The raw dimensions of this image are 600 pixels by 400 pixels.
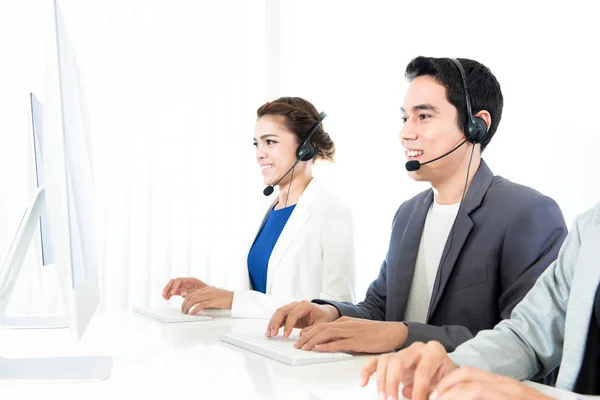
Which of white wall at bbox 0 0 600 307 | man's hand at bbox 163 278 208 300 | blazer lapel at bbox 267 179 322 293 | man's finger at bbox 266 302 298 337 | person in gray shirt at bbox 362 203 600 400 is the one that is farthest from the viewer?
white wall at bbox 0 0 600 307

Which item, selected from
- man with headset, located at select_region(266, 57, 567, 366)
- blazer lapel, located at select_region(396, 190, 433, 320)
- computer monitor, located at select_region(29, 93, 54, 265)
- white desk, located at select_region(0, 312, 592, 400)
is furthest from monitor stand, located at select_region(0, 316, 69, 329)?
blazer lapel, located at select_region(396, 190, 433, 320)

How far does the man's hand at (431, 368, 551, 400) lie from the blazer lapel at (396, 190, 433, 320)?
97cm

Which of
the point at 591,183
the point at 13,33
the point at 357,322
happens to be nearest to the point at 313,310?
the point at 357,322

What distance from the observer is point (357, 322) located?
1.30 metres

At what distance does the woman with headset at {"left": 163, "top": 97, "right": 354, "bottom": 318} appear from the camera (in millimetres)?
2344

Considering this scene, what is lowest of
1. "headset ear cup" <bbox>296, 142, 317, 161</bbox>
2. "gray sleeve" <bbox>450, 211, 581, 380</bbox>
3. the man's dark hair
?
"gray sleeve" <bbox>450, 211, 581, 380</bbox>

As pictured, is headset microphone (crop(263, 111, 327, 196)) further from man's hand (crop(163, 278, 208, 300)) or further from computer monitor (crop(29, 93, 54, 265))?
computer monitor (crop(29, 93, 54, 265))

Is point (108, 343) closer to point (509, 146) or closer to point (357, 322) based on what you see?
point (357, 322)

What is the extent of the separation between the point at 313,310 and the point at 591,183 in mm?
1457

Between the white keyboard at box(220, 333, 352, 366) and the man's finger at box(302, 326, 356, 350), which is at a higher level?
the man's finger at box(302, 326, 356, 350)

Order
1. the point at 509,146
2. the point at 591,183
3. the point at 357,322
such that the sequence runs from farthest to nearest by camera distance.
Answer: the point at 509,146, the point at 591,183, the point at 357,322

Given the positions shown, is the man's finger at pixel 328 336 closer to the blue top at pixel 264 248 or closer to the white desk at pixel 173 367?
the white desk at pixel 173 367

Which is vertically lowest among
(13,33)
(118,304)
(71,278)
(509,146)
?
(118,304)

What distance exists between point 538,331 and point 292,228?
1.41m
